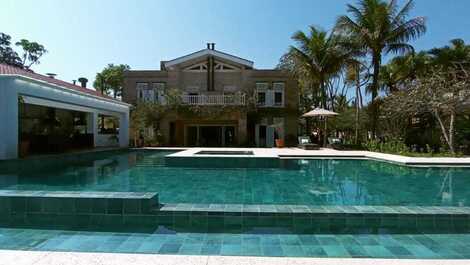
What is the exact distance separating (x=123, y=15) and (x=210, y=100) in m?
10.7

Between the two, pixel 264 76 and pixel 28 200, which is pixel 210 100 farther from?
pixel 28 200

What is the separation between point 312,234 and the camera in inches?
175

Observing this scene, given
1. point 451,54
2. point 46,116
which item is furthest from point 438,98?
point 46,116

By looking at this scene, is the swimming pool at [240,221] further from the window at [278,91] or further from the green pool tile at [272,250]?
the window at [278,91]

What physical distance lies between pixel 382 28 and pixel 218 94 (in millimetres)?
11585

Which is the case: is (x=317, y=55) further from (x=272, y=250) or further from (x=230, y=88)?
(x=272, y=250)

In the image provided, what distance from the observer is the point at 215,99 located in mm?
23594

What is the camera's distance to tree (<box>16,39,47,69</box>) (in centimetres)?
3925

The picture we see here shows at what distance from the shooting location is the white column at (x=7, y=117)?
1084 cm

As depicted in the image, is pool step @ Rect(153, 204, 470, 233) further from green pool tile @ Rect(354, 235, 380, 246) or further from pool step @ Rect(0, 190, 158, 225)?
pool step @ Rect(0, 190, 158, 225)

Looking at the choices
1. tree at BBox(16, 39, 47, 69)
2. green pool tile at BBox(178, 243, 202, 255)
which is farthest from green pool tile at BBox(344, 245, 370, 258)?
tree at BBox(16, 39, 47, 69)

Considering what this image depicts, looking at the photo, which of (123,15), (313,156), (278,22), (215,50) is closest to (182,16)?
(123,15)

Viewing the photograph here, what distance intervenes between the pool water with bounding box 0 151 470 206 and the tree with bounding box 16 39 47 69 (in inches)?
1384

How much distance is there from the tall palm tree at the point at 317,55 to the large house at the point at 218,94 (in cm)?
267
